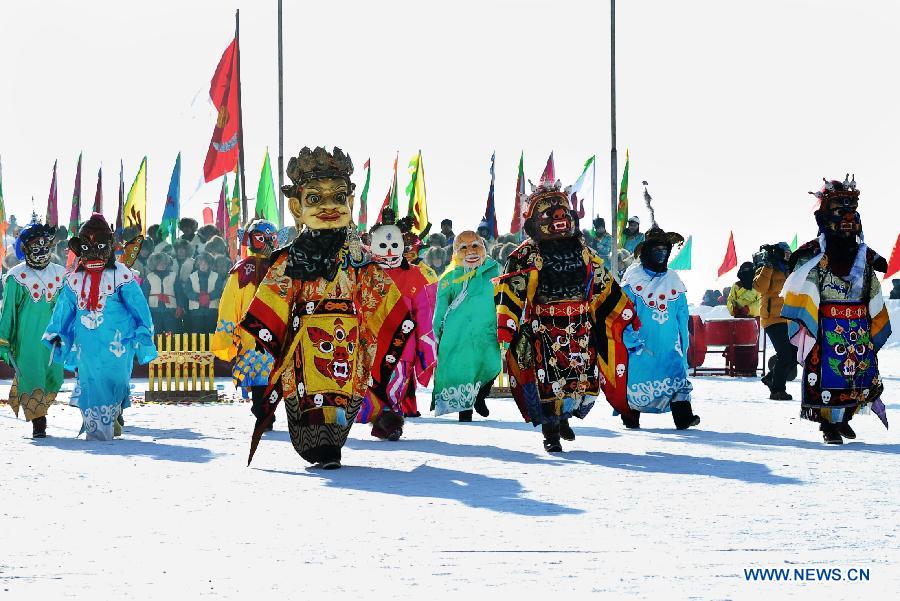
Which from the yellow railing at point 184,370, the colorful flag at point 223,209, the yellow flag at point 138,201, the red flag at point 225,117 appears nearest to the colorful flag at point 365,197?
the colorful flag at point 223,209

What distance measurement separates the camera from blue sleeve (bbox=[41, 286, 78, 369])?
12766 millimetres

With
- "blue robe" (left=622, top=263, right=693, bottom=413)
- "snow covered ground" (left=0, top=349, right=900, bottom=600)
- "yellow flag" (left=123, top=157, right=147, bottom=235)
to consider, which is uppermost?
"yellow flag" (left=123, top=157, right=147, bottom=235)

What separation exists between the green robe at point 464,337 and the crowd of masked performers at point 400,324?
0.09ft

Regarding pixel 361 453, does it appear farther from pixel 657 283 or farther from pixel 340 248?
pixel 657 283

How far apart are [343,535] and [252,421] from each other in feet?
25.2

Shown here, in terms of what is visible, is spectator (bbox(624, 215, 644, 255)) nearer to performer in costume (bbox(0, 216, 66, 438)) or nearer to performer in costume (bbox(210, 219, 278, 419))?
performer in costume (bbox(210, 219, 278, 419))

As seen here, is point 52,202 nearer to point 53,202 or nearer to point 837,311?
point 53,202

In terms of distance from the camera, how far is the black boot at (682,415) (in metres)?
13.5

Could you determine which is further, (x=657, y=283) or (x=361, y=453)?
(x=657, y=283)

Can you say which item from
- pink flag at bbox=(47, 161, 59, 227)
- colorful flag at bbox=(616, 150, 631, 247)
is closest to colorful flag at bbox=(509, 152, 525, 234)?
colorful flag at bbox=(616, 150, 631, 247)

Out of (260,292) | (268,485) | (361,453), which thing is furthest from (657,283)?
(268,485)

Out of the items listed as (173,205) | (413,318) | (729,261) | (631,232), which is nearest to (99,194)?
(173,205)

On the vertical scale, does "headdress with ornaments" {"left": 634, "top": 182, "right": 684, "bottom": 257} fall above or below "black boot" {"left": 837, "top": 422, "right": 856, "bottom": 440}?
above

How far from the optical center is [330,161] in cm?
1073
